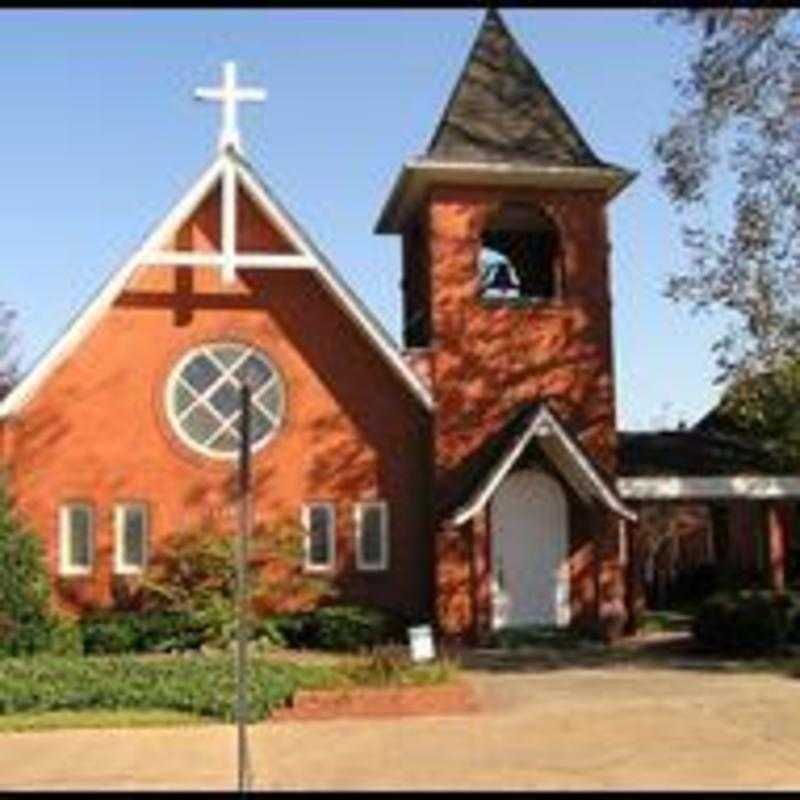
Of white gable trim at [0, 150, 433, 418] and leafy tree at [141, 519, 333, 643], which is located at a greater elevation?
white gable trim at [0, 150, 433, 418]

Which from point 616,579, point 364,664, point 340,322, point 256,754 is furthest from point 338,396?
point 256,754

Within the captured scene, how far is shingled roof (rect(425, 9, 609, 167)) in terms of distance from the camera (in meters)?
32.6

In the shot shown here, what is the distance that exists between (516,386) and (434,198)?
153 inches

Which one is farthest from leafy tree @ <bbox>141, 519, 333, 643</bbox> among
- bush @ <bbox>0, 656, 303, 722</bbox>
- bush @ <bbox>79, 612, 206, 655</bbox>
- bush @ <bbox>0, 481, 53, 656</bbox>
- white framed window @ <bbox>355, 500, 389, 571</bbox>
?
bush @ <bbox>0, 656, 303, 722</bbox>

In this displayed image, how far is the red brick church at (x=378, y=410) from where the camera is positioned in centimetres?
3084

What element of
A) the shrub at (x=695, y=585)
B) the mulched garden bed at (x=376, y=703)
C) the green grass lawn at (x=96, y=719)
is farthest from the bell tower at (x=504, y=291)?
the green grass lawn at (x=96, y=719)

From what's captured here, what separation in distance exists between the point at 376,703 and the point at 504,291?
1385 centimetres

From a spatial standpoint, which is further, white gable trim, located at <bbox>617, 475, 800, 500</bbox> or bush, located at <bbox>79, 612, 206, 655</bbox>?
white gable trim, located at <bbox>617, 475, 800, 500</bbox>

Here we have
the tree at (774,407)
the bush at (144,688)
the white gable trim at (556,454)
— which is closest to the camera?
the bush at (144,688)

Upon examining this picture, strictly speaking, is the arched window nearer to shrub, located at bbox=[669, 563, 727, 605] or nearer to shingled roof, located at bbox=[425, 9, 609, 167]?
shingled roof, located at bbox=[425, 9, 609, 167]

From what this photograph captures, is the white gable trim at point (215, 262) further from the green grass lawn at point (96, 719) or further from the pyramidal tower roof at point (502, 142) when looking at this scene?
the green grass lawn at point (96, 719)

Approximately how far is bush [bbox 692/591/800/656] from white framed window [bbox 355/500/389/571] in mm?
6407

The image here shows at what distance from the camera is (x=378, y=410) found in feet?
105

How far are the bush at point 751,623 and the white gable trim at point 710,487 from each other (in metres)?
4.62
